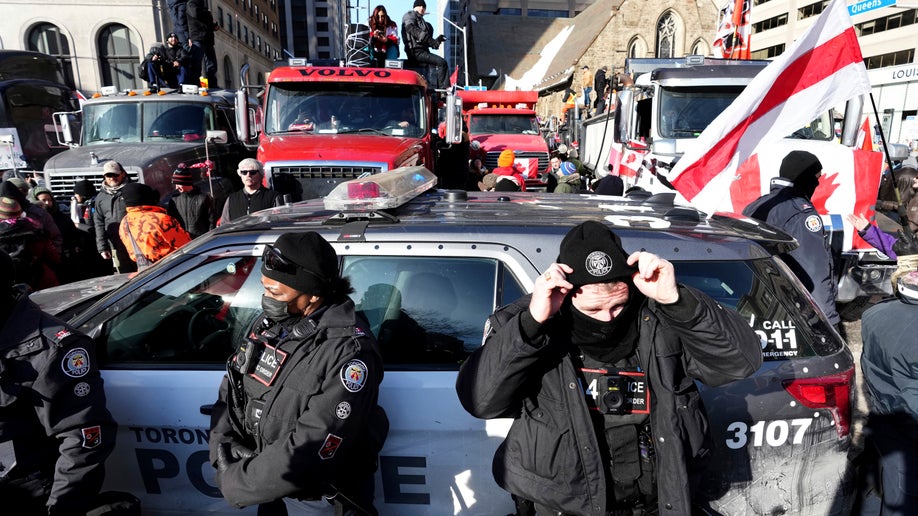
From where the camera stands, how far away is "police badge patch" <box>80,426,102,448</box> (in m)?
2.05

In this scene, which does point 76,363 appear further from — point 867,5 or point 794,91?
point 867,5

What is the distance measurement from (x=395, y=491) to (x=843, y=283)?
4.68 metres

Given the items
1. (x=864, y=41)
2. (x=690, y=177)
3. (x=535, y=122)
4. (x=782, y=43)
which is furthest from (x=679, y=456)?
(x=782, y=43)

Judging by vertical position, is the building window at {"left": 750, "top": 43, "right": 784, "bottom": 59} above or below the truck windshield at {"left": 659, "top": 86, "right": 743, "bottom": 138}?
above

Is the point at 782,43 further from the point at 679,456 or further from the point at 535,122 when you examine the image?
the point at 679,456

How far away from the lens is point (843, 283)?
16.4 feet

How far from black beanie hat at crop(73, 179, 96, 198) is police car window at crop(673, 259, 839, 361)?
832 cm

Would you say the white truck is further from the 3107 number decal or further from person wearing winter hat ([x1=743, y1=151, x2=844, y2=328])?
the 3107 number decal

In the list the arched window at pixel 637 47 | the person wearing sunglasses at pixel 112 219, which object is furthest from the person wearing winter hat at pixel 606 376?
the arched window at pixel 637 47

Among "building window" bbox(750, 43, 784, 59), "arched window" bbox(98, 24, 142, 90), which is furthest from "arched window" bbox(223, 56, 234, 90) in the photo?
"building window" bbox(750, 43, 784, 59)

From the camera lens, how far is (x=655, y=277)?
1601mm

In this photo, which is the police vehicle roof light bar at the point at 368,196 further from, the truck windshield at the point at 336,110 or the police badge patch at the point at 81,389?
the truck windshield at the point at 336,110

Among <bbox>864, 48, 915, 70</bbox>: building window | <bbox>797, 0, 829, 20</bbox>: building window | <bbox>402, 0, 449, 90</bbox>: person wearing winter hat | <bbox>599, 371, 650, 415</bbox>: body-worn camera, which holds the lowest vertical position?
<bbox>599, 371, 650, 415</bbox>: body-worn camera

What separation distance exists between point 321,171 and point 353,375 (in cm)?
519
